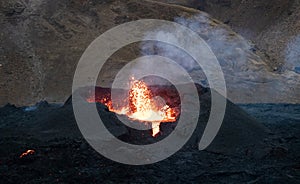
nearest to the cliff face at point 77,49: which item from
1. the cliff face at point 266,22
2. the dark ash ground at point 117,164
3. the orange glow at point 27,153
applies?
the cliff face at point 266,22

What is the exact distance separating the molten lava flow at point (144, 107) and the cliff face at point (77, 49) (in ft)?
17.5

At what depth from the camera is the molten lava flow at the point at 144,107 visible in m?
10.6

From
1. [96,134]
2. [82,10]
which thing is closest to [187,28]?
[82,10]

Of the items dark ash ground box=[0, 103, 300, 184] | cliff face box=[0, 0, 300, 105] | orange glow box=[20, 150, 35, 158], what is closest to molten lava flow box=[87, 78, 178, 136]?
dark ash ground box=[0, 103, 300, 184]

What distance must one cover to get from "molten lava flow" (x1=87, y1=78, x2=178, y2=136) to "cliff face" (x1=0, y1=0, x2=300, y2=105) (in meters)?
5.35

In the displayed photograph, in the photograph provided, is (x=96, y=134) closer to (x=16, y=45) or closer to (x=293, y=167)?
(x=293, y=167)

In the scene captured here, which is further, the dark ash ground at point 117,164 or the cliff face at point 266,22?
the cliff face at point 266,22

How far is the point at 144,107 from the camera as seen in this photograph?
447 inches

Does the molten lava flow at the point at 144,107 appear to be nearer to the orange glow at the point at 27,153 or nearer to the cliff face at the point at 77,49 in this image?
the orange glow at the point at 27,153

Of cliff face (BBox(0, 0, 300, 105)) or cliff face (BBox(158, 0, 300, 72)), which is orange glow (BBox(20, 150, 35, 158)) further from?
cliff face (BBox(158, 0, 300, 72))

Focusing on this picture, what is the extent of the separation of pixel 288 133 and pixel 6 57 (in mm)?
14257

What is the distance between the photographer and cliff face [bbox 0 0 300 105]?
53.9ft

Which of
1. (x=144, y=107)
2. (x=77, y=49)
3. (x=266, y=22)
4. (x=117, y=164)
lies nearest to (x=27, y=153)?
(x=117, y=164)

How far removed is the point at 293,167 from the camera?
734 cm
